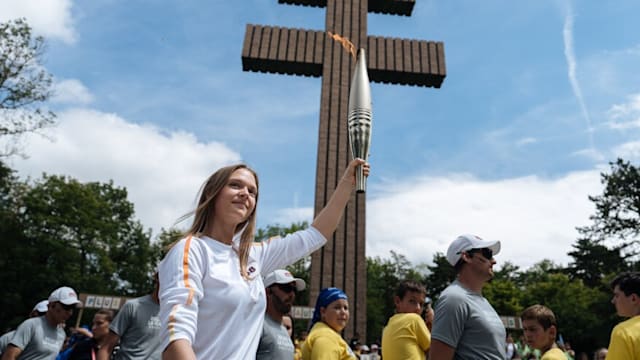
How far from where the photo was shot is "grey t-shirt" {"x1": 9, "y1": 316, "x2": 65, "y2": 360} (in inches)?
212

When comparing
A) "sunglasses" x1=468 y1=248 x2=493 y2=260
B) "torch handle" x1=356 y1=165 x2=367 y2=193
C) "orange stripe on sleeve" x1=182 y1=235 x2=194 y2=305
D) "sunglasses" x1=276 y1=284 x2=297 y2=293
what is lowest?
"orange stripe on sleeve" x1=182 y1=235 x2=194 y2=305

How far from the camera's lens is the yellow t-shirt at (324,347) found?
142 inches

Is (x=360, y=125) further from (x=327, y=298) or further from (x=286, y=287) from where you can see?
(x=327, y=298)

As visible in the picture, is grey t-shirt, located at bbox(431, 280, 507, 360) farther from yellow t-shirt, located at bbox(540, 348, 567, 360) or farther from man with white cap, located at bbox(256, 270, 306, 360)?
yellow t-shirt, located at bbox(540, 348, 567, 360)

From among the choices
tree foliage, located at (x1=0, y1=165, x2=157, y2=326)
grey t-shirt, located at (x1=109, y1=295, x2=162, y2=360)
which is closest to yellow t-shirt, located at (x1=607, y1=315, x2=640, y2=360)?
grey t-shirt, located at (x1=109, y1=295, x2=162, y2=360)

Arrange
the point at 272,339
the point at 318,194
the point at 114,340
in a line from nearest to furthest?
the point at 272,339 → the point at 114,340 → the point at 318,194

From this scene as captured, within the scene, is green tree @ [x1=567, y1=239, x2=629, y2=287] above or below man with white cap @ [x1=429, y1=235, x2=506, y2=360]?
above

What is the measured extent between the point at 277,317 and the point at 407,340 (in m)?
0.99

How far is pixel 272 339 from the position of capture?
3398mm

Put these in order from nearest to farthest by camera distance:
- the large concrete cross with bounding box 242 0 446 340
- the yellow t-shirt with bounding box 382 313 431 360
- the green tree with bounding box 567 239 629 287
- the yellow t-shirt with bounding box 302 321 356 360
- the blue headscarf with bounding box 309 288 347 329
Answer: the yellow t-shirt with bounding box 302 321 356 360
the yellow t-shirt with bounding box 382 313 431 360
the blue headscarf with bounding box 309 288 347 329
the large concrete cross with bounding box 242 0 446 340
the green tree with bounding box 567 239 629 287

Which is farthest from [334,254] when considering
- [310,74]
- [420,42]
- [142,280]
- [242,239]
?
[142,280]

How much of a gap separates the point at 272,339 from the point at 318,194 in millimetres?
11638

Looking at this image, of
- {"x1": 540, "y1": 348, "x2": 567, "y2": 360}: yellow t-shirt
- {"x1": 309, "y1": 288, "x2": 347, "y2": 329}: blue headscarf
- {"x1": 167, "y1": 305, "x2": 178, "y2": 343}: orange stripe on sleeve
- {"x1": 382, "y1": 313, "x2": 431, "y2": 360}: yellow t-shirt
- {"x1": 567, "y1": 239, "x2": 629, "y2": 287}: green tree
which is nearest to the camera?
{"x1": 167, "y1": 305, "x2": 178, "y2": 343}: orange stripe on sleeve

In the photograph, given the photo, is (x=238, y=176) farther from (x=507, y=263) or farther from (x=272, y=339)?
(x=507, y=263)
